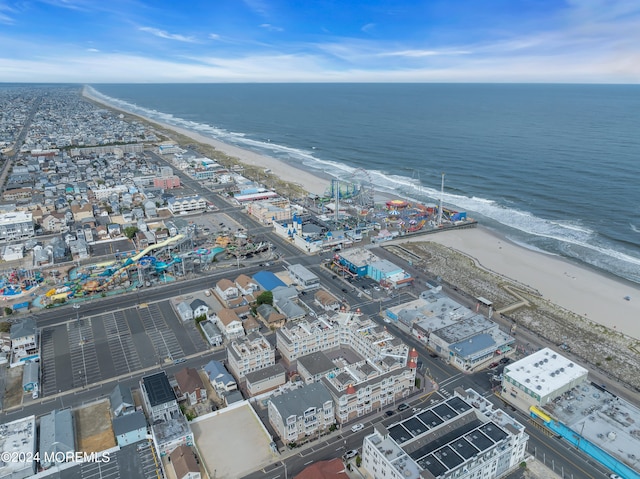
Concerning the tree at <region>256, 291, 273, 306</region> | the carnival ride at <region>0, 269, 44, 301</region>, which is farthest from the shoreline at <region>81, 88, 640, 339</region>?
the carnival ride at <region>0, 269, 44, 301</region>

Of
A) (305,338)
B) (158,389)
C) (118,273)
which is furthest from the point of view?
(118,273)

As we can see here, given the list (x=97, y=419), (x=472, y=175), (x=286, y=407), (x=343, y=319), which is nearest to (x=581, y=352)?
(x=343, y=319)

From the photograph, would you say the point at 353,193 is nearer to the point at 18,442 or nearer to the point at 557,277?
the point at 557,277


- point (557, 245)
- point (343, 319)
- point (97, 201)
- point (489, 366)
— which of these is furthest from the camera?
point (97, 201)

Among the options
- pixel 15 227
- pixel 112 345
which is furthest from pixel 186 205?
pixel 112 345

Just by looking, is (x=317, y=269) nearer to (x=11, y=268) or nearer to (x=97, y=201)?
Answer: (x=11, y=268)

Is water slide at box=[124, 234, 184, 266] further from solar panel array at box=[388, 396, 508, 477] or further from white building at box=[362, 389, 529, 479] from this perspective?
solar panel array at box=[388, 396, 508, 477]
